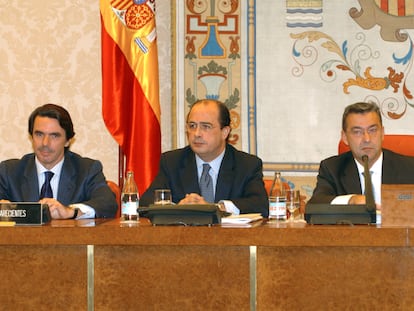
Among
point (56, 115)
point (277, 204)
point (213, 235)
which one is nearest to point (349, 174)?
point (277, 204)

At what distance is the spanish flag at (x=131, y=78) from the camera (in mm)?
4773

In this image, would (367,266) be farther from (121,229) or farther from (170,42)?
(170,42)

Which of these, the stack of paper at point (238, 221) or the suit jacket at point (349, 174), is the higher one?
the suit jacket at point (349, 174)

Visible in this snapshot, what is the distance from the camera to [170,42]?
514 cm

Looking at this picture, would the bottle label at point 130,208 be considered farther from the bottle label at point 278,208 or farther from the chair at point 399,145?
the chair at point 399,145

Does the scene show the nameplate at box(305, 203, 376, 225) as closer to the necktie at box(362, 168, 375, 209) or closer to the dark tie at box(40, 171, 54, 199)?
the necktie at box(362, 168, 375, 209)

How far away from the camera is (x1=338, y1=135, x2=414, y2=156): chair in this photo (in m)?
3.78

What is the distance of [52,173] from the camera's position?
3.78m

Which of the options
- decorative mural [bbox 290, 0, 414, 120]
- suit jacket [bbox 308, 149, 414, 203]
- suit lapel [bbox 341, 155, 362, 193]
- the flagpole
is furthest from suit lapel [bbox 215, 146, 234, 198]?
decorative mural [bbox 290, 0, 414, 120]

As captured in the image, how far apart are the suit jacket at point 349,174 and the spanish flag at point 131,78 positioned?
1406mm

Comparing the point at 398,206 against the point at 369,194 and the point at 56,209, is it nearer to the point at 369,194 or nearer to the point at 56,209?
the point at 369,194

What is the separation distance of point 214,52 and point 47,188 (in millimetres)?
1734

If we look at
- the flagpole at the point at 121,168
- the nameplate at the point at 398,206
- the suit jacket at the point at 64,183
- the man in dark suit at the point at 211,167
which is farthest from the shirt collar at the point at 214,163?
the nameplate at the point at 398,206

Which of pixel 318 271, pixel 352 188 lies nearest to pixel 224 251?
pixel 318 271
